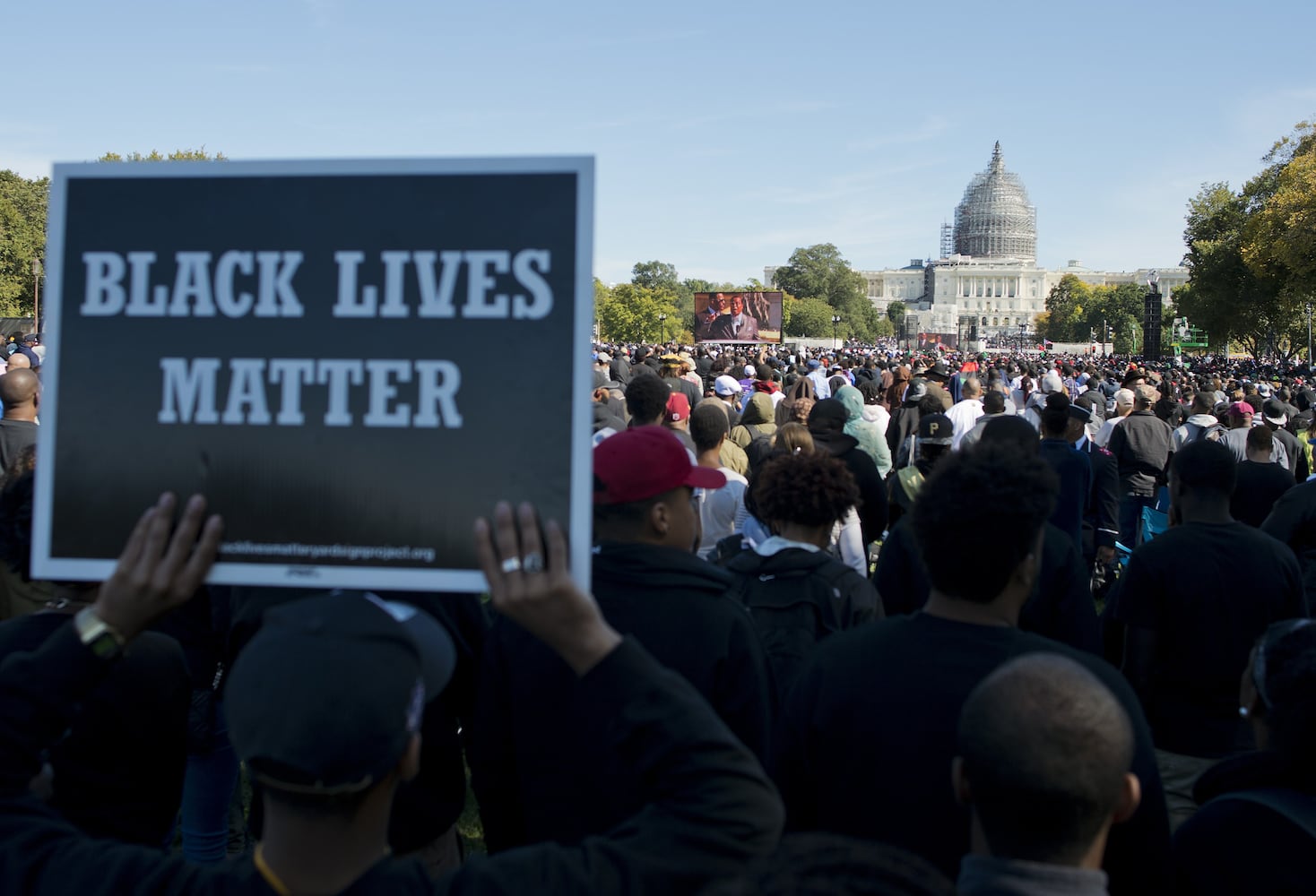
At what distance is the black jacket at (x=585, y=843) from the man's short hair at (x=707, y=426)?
15.3 feet

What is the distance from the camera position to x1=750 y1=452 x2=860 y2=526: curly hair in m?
4.09

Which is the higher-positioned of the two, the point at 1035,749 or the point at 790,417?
the point at 790,417

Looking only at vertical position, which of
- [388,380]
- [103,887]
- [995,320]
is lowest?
[103,887]

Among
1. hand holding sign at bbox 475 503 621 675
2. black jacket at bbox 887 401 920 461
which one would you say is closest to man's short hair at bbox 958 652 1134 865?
hand holding sign at bbox 475 503 621 675

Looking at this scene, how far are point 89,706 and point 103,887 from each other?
3.19ft

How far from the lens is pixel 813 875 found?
1298mm

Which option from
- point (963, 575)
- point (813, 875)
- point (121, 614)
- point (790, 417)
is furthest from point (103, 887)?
point (790, 417)

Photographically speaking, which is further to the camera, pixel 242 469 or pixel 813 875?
pixel 242 469

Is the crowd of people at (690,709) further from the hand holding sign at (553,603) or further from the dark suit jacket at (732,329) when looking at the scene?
the dark suit jacket at (732,329)

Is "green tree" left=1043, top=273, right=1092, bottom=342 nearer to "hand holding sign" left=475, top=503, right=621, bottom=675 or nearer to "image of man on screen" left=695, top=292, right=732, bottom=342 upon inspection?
"image of man on screen" left=695, top=292, right=732, bottom=342

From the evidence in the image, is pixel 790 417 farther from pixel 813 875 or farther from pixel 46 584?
pixel 813 875

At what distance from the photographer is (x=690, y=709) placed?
1736 millimetres

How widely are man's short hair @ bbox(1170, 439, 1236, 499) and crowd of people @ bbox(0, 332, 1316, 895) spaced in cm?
2

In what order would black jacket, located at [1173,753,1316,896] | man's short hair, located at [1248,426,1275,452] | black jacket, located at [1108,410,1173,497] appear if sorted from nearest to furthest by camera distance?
black jacket, located at [1173,753,1316,896] → man's short hair, located at [1248,426,1275,452] → black jacket, located at [1108,410,1173,497]
